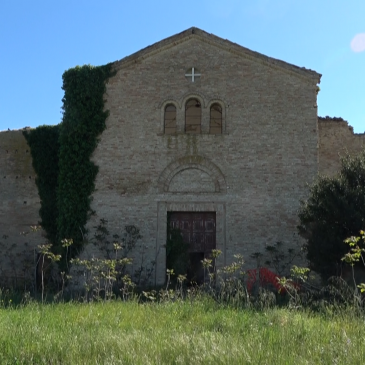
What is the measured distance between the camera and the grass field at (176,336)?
227 inches

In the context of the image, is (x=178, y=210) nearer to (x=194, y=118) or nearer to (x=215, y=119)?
(x=194, y=118)

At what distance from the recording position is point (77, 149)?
1623cm

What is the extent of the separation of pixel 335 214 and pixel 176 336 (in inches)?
279

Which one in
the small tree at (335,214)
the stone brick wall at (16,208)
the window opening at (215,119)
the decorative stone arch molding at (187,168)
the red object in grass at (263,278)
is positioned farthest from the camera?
the stone brick wall at (16,208)

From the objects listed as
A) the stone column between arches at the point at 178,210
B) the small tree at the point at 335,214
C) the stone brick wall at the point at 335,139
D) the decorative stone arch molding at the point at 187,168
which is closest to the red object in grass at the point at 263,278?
the small tree at the point at 335,214

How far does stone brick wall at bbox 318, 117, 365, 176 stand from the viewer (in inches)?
685

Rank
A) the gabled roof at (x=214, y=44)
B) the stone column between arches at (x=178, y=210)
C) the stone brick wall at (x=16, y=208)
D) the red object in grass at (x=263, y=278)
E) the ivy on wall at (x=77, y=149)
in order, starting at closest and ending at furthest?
1. the red object in grass at (x=263, y=278)
2. the stone column between arches at (x=178, y=210)
3. the ivy on wall at (x=77, y=149)
4. the gabled roof at (x=214, y=44)
5. the stone brick wall at (x=16, y=208)

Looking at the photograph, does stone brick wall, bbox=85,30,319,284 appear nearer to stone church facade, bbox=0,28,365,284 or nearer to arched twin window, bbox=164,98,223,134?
stone church facade, bbox=0,28,365,284

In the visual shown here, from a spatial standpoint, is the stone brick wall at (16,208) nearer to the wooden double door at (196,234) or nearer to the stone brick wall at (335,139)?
the wooden double door at (196,234)

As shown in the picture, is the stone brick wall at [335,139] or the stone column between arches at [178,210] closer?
the stone column between arches at [178,210]

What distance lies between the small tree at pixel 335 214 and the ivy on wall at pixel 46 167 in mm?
8995

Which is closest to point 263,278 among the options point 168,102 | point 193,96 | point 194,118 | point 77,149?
point 194,118

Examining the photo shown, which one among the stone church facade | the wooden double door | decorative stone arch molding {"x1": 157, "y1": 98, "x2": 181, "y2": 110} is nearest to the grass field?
the wooden double door

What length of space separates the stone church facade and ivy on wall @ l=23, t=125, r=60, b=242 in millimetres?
2268
